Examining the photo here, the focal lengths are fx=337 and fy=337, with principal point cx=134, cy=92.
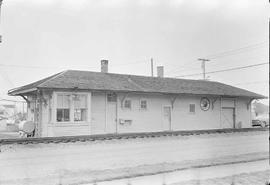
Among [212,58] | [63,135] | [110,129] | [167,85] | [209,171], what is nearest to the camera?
[209,171]

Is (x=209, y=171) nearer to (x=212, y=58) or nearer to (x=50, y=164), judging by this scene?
(x=212, y=58)

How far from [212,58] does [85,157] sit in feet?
13.7

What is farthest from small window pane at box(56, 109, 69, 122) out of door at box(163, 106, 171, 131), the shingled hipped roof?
door at box(163, 106, 171, 131)

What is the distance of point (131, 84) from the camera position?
18.2 metres

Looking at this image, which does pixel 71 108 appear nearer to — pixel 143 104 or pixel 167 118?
pixel 143 104

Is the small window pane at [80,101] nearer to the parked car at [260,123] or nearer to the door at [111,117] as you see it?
the door at [111,117]

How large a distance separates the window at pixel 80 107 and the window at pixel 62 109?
1.67ft

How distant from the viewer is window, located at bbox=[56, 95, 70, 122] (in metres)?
15.1

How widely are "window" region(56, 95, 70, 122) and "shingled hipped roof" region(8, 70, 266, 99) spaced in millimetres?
686

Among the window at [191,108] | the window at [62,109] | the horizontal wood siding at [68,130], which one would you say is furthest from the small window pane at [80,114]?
the window at [191,108]

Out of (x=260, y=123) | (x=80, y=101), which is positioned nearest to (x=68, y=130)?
(x=80, y=101)

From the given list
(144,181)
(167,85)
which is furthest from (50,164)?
(167,85)

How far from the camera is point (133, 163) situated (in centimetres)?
816

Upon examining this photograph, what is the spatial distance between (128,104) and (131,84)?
118 centimetres
